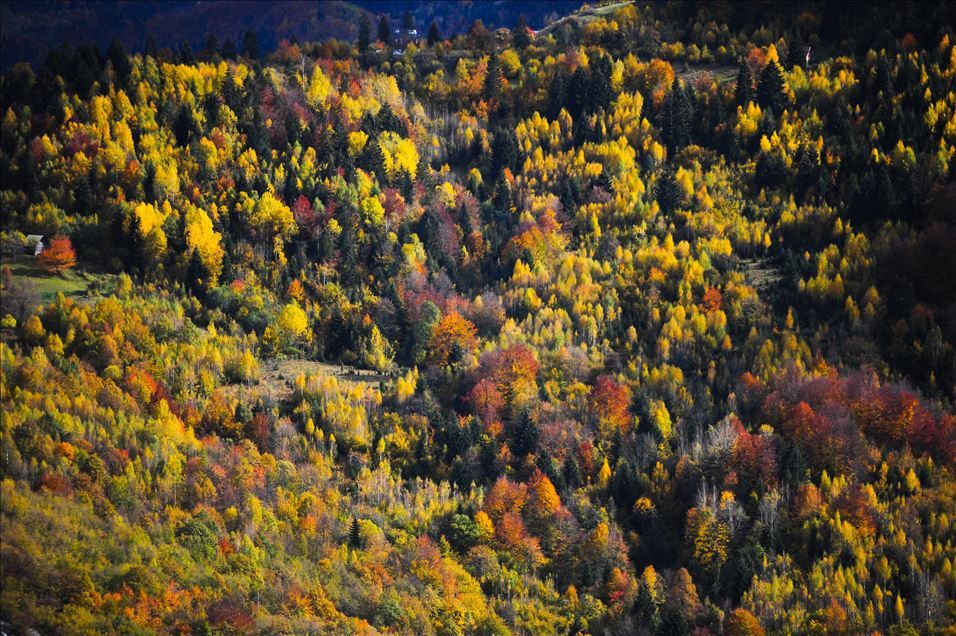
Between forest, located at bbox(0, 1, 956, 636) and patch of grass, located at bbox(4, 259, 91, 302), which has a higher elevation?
patch of grass, located at bbox(4, 259, 91, 302)

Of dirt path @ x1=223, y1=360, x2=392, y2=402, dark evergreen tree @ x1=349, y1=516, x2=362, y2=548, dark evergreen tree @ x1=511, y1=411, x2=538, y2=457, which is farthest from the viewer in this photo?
dirt path @ x1=223, y1=360, x2=392, y2=402

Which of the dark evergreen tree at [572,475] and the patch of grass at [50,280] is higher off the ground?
the patch of grass at [50,280]

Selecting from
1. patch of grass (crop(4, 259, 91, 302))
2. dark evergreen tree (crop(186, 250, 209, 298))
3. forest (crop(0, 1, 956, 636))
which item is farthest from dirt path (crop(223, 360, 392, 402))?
patch of grass (crop(4, 259, 91, 302))

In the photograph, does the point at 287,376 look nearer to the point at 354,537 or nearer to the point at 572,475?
the point at 354,537

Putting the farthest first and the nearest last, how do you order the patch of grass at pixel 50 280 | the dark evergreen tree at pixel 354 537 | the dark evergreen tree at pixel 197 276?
the dark evergreen tree at pixel 197 276 → the patch of grass at pixel 50 280 → the dark evergreen tree at pixel 354 537

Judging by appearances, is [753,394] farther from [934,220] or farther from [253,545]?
[253,545]

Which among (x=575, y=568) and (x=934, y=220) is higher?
(x=934, y=220)

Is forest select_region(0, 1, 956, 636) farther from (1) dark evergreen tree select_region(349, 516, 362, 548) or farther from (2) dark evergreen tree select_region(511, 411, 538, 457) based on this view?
(1) dark evergreen tree select_region(349, 516, 362, 548)

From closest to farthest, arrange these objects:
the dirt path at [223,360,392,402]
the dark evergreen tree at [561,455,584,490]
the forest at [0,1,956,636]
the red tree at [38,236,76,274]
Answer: the forest at [0,1,956,636] → the dark evergreen tree at [561,455,584,490] → the dirt path at [223,360,392,402] → the red tree at [38,236,76,274]

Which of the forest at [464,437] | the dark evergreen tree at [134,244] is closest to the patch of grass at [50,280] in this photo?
the forest at [464,437]

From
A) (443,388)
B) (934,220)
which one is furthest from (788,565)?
(934,220)

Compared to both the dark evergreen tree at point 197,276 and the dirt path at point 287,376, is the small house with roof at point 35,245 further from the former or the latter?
the dirt path at point 287,376
